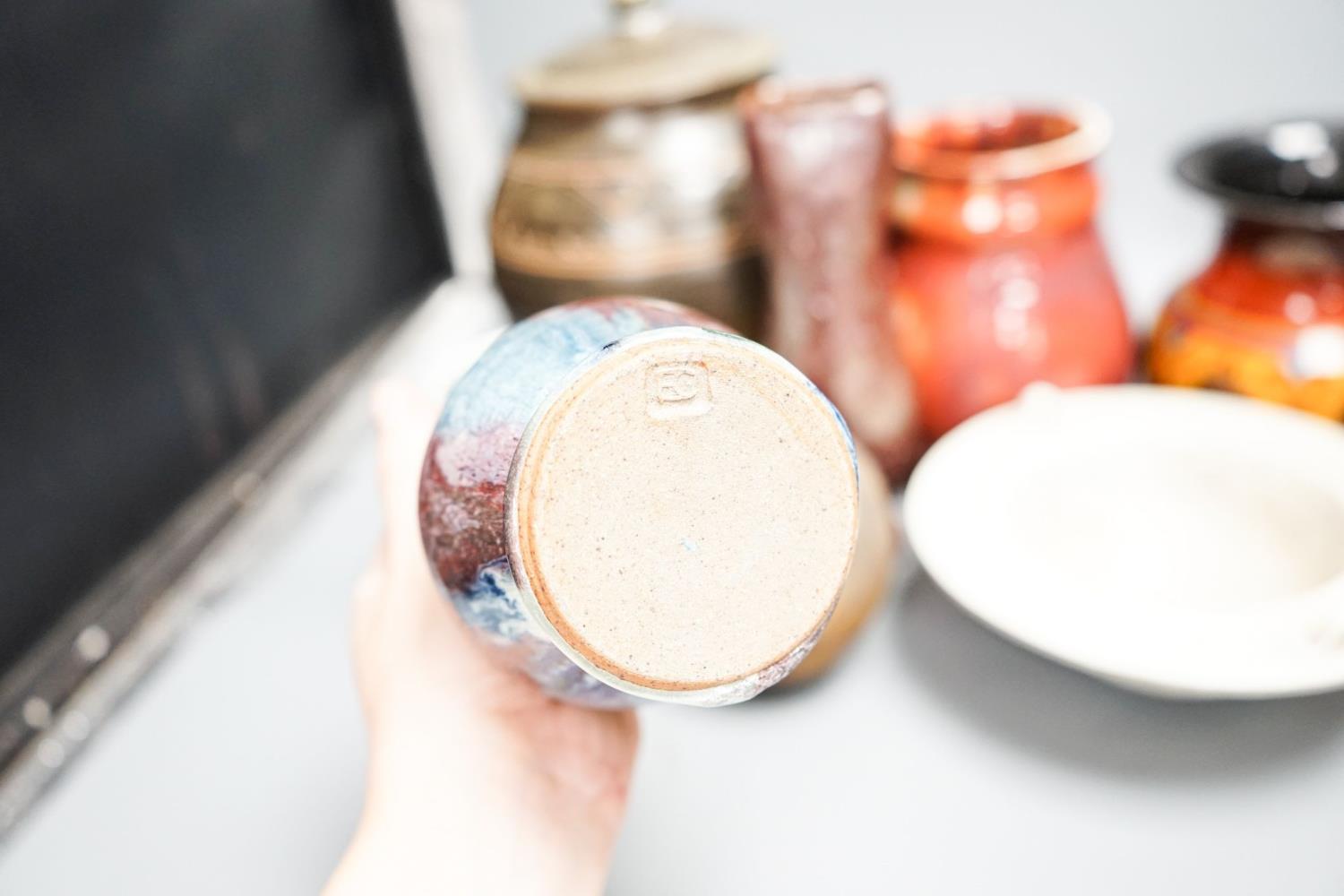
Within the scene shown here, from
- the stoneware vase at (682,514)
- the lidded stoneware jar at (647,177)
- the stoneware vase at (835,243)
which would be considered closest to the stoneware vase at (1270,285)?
the stoneware vase at (835,243)

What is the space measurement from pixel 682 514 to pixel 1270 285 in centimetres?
55

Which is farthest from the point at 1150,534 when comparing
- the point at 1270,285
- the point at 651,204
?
the point at 651,204

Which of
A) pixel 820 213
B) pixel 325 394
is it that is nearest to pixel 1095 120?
pixel 820 213

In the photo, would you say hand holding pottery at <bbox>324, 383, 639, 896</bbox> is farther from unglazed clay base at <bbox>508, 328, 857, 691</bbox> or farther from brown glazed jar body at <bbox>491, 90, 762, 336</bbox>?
brown glazed jar body at <bbox>491, 90, 762, 336</bbox>

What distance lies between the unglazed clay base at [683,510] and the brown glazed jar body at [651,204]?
425 millimetres

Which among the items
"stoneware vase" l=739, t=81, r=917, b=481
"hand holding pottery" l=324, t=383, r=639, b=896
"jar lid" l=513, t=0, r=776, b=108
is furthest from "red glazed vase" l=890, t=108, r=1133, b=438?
"hand holding pottery" l=324, t=383, r=639, b=896

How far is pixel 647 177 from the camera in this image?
28.5 inches

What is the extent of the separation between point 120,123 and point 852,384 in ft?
1.74

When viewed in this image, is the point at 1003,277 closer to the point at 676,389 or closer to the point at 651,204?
the point at 651,204

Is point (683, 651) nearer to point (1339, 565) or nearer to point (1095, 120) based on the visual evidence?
point (1339, 565)

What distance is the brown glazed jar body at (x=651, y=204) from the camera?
0.73m

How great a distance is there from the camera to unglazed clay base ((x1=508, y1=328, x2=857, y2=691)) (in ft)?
1.02

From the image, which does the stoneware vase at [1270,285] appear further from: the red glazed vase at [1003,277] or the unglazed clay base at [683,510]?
the unglazed clay base at [683,510]

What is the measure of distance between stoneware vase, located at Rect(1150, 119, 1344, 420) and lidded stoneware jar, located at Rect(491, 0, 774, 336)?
31 cm
